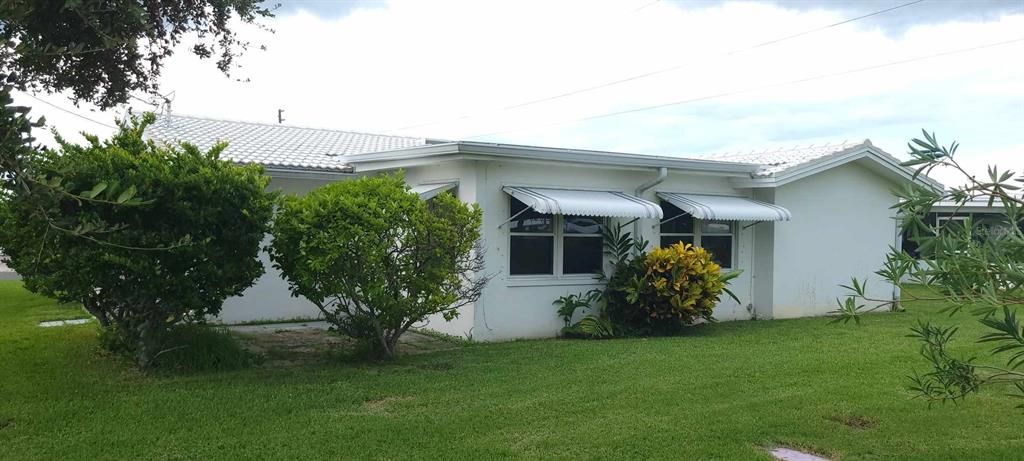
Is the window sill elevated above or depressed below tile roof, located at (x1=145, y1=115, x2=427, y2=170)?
below

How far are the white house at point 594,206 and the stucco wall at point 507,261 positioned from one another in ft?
0.06

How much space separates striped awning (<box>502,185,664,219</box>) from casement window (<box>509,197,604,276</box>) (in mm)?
334

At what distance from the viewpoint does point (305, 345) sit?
11.2 metres

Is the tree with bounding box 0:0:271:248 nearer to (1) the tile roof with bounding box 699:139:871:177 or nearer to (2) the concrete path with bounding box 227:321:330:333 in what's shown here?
(2) the concrete path with bounding box 227:321:330:333

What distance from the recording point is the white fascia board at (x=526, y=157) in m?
11.5

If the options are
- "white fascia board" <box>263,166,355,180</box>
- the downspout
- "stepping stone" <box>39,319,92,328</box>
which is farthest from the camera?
the downspout

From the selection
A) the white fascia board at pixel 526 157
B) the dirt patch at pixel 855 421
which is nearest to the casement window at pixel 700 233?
the white fascia board at pixel 526 157

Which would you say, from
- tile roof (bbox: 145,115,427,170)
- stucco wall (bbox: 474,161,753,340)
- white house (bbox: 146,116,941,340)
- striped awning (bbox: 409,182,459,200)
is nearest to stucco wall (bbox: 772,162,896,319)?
A: white house (bbox: 146,116,941,340)

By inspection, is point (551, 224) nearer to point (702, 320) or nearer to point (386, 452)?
point (702, 320)

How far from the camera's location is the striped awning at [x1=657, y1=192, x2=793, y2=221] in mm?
13539

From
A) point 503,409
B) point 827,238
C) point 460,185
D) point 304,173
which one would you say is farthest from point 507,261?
point 827,238

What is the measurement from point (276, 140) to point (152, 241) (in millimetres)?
8439

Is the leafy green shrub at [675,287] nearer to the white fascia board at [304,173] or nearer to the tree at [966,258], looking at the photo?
the white fascia board at [304,173]

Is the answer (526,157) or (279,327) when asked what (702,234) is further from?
→ (279,327)
